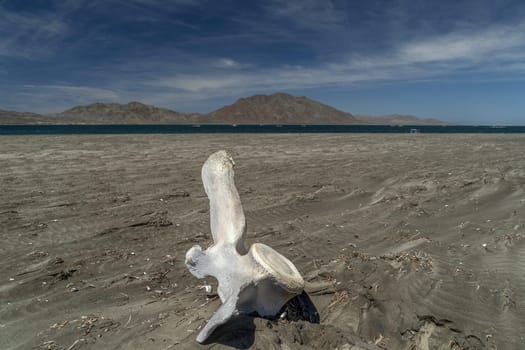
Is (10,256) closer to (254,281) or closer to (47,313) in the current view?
(47,313)

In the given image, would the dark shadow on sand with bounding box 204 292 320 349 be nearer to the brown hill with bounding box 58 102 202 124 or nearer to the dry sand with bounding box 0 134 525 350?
the dry sand with bounding box 0 134 525 350

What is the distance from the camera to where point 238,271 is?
2.89 metres

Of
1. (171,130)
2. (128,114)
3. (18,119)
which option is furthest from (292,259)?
(128,114)

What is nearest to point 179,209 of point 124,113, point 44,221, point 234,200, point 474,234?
point 44,221

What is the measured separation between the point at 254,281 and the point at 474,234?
4046 mm

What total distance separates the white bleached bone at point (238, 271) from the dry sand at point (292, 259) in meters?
0.15

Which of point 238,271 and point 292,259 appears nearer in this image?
point 238,271

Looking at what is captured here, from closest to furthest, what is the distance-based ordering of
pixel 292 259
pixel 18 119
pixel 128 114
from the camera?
pixel 292 259
pixel 18 119
pixel 128 114

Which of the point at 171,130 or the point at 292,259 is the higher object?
the point at 171,130

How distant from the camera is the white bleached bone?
2.78 m

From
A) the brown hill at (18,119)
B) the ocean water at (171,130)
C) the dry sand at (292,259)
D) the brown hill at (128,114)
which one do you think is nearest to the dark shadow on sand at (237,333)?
the dry sand at (292,259)

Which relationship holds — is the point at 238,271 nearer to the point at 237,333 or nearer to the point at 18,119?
the point at 237,333

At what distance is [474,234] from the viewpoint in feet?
17.2

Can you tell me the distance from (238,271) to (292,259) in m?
1.79
